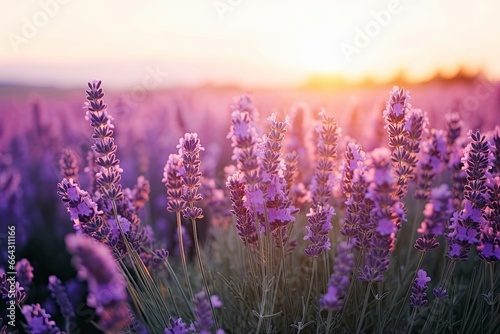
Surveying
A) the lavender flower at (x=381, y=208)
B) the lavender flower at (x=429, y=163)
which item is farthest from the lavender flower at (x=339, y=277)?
the lavender flower at (x=429, y=163)

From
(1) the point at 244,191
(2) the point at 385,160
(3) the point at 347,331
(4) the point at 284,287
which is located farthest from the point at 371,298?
(2) the point at 385,160

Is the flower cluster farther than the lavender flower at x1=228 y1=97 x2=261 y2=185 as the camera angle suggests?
Yes

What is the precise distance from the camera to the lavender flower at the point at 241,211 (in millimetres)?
1979

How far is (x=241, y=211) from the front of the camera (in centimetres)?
201

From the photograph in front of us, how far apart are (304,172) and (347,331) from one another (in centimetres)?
186

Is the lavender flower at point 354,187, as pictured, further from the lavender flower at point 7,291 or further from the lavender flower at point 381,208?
the lavender flower at point 7,291

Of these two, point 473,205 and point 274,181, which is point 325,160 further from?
point 473,205

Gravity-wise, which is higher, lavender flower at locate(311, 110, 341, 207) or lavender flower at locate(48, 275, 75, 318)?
lavender flower at locate(311, 110, 341, 207)

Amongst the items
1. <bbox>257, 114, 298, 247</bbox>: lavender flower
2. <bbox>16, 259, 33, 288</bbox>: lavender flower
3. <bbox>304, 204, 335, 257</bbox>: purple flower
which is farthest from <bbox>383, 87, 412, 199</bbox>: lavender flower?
<bbox>16, 259, 33, 288</bbox>: lavender flower

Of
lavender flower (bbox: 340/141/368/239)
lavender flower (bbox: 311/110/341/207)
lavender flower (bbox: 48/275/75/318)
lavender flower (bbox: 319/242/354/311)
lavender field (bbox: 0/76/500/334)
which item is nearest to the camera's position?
lavender flower (bbox: 319/242/354/311)

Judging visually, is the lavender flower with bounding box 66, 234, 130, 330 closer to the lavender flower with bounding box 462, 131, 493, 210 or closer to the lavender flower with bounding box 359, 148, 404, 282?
the lavender flower with bounding box 359, 148, 404, 282

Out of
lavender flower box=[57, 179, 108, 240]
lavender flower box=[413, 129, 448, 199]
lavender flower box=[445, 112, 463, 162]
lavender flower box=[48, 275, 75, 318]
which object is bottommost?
lavender flower box=[48, 275, 75, 318]

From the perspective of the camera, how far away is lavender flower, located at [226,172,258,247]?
1.98 meters

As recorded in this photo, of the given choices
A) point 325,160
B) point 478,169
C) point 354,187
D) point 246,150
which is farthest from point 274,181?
point 478,169
